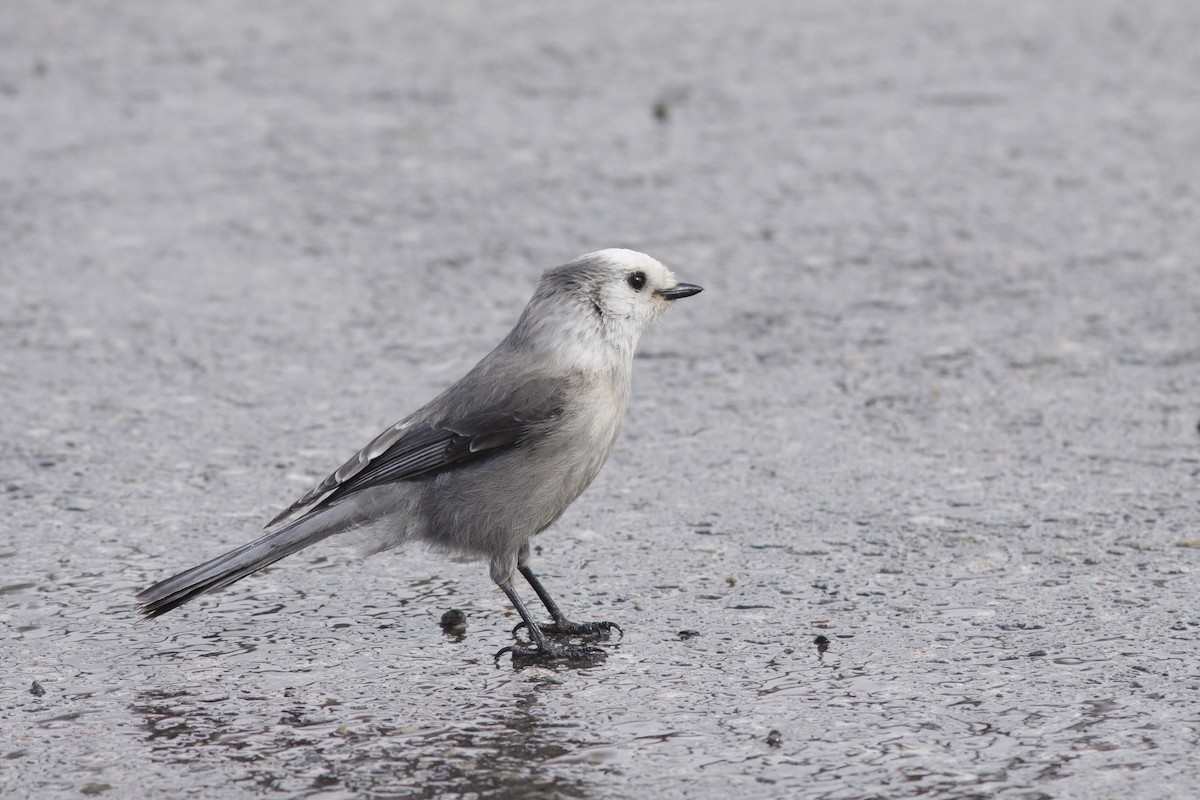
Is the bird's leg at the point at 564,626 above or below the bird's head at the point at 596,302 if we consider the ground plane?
below

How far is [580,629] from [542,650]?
8.2 inches

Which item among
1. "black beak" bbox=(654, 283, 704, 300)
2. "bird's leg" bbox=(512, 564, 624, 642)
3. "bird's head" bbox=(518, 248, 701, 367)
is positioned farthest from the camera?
"black beak" bbox=(654, 283, 704, 300)

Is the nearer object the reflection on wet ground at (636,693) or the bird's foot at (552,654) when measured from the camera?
the reflection on wet ground at (636,693)

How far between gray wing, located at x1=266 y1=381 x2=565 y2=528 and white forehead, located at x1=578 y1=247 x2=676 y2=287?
1.94ft

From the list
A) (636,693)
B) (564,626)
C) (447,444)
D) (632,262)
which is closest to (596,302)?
(632,262)

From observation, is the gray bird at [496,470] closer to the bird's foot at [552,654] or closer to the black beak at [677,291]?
the bird's foot at [552,654]

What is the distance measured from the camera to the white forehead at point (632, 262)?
6.07 meters

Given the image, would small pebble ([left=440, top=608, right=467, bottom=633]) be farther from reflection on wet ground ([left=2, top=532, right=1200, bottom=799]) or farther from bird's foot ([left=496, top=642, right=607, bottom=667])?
bird's foot ([left=496, top=642, right=607, bottom=667])

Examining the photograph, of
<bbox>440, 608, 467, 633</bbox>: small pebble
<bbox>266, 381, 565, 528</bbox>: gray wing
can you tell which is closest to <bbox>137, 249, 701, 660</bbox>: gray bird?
<bbox>266, 381, 565, 528</bbox>: gray wing

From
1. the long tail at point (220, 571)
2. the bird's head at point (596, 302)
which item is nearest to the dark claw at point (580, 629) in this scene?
the long tail at point (220, 571)

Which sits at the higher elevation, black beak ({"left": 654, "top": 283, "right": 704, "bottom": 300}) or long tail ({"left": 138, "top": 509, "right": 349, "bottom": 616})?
black beak ({"left": 654, "top": 283, "right": 704, "bottom": 300})

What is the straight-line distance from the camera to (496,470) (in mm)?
5613

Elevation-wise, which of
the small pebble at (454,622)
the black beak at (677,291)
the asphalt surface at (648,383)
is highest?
the black beak at (677,291)

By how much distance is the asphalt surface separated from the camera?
486 centimetres
